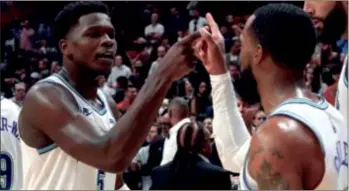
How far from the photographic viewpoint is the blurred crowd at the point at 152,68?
6531 millimetres

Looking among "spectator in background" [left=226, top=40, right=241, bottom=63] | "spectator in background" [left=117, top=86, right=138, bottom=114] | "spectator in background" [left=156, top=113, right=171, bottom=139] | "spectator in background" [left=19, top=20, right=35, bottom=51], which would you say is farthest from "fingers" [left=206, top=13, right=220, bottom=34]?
"spectator in background" [left=19, top=20, right=35, bottom=51]

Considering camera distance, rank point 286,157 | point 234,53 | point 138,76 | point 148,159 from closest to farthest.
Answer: point 286,157, point 148,159, point 234,53, point 138,76

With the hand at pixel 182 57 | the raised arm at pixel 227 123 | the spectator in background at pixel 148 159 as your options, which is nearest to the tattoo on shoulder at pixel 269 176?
the hand at pixel 182 57

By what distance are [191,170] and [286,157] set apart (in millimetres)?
2583

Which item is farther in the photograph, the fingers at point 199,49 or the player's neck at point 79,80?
the player's neck at point 79,80

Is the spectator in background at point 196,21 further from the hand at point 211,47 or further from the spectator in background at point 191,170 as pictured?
the hand at point 211,47

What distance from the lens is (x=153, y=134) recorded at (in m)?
7.03

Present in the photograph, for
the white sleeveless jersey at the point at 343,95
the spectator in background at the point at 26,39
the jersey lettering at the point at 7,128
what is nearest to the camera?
the white sleeveless jersey at the point at 343,95

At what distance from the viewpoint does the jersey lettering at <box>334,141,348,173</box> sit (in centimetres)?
215

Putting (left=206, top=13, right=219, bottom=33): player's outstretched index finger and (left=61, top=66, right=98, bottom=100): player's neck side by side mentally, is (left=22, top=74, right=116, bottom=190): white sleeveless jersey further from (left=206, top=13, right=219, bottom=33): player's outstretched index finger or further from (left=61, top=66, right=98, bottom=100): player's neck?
(left=206, top=13, right=219, bottom=33): player's outstretched index finger

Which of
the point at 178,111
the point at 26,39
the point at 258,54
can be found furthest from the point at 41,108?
the point at 26,39

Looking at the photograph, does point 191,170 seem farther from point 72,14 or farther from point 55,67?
point 55,67

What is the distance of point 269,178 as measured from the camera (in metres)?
2.07

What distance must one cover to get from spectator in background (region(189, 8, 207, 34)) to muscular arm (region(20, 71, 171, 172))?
25.5ft
